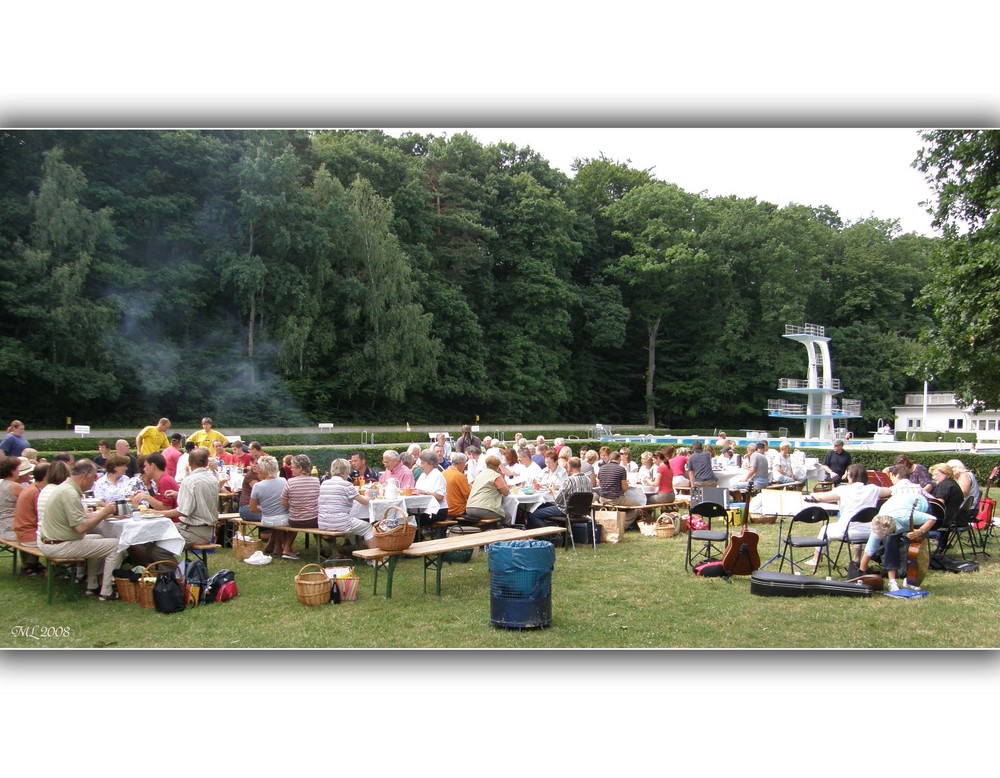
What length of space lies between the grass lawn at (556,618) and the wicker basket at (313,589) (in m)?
0.11

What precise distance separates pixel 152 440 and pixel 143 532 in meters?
4.81

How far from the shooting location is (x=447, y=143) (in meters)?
28.8

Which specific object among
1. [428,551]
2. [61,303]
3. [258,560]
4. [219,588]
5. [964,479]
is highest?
[61,303]

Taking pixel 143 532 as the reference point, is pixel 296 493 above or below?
above

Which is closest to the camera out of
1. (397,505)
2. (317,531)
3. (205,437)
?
(317,531)

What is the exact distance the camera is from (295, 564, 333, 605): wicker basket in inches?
289

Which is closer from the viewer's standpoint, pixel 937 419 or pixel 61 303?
pixel 61 303

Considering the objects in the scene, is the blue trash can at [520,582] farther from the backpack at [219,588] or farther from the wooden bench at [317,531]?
the wooden bench at [317,531]

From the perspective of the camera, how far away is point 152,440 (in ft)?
39.0

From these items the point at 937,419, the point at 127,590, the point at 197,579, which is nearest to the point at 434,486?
the point at 197,579

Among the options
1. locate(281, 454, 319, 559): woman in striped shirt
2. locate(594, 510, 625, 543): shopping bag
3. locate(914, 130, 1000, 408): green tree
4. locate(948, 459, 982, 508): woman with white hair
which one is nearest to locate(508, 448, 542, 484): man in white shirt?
locate(594, 510, 625, 543): shopping bag

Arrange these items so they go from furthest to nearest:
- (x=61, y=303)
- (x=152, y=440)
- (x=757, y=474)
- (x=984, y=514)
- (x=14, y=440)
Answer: (x=757, y=474) → (x=61, y=303) → (x=152, y=440) → (x=14, y=440) → (x=984, y=514)

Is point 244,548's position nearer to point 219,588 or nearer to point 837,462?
point 219,588
